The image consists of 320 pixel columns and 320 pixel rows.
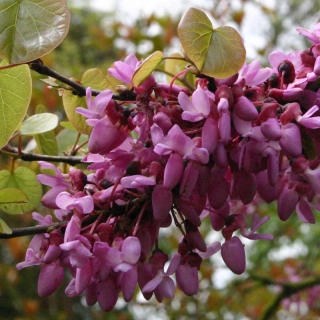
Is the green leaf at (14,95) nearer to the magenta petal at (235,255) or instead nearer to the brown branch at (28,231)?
the brown branch at (28,231)

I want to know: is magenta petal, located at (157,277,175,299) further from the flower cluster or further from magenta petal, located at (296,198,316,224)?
magenta petal, located at (296,198,316,224)

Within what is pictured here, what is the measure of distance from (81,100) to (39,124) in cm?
16

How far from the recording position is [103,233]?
64cm

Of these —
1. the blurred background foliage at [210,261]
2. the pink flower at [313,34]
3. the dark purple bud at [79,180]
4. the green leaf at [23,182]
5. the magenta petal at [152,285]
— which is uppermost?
the pink flower at [313,34]

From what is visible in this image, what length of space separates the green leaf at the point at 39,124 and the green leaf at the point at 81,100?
0.11 metres

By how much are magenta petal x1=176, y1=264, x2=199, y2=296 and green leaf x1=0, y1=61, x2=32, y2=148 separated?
29 cm

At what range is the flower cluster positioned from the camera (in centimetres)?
63

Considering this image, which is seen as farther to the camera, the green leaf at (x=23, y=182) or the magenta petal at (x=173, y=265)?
the green leaf at (x=23, y=182)

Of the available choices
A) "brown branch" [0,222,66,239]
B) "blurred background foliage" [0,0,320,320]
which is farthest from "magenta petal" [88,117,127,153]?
"blurred background foliage" [0,0,320,320]

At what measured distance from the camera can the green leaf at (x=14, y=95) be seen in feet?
2.32

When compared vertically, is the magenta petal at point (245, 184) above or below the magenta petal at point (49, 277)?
above

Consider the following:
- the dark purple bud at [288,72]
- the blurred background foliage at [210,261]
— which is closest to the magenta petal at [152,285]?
the dark purple bud at [288,72]

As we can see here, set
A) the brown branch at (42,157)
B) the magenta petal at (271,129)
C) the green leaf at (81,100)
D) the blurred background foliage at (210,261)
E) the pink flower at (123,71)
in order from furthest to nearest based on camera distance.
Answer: the blurred background foliage at (210,261) < the brown branch at (42,157) < the green leaf at (81,100) < the pink flower at (123,71) < the magenta petal at (271,129)

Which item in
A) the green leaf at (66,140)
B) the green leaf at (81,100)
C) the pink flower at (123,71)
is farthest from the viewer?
the green leaf at (66,140)
